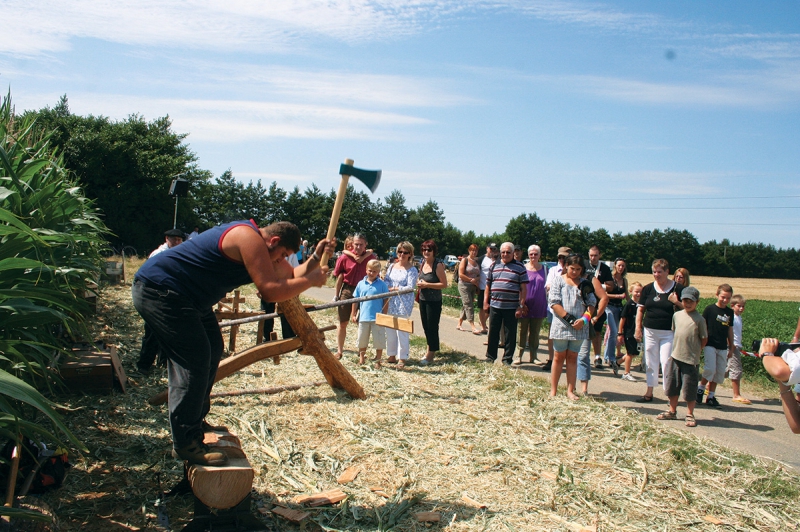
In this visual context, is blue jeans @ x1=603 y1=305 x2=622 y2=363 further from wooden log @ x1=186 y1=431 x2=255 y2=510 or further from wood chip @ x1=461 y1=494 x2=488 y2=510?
wooden log @ x1=186 y1=431 x2=255 y2=510

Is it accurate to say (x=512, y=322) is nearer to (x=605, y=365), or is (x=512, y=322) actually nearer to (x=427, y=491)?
(x=605, y=365)

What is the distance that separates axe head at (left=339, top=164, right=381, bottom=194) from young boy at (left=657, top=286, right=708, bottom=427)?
4.13m

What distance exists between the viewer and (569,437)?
5.55 metres

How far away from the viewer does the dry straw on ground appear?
3.96 m

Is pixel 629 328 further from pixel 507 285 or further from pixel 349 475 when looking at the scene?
pixel 349 475

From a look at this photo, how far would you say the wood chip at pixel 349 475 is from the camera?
176 inches

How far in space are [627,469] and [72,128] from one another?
45.9 metres

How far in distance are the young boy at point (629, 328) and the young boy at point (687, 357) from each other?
2.16 meters

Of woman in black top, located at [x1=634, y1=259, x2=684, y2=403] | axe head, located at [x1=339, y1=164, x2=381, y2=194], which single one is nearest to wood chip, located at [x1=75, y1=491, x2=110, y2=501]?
axe head, located at [x1=339, y1=164, x2=381, y2=194]

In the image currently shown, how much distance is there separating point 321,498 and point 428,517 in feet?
2.56

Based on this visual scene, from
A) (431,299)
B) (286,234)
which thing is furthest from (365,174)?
(431,299)

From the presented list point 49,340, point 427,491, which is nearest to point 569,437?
point 427,491

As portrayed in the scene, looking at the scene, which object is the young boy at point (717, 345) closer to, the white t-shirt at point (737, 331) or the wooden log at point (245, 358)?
the white t-shirt at point (737, 331)

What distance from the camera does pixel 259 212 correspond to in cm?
7281
